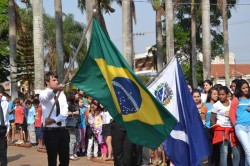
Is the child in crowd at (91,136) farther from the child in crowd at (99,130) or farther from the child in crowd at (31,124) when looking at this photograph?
the child in crowd at (31,124)

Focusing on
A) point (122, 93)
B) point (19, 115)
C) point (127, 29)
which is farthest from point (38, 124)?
point (122, 93)

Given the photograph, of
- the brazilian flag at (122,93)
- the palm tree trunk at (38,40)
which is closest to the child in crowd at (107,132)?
the brazilian flag at (122,93)

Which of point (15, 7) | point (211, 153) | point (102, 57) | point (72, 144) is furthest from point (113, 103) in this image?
point (15, 7)

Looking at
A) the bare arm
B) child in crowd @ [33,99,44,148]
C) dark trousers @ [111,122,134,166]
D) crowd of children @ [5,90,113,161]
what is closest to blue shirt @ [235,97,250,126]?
the bare arm

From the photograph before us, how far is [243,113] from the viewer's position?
30.4ft

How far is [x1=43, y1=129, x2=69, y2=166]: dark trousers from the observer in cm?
834

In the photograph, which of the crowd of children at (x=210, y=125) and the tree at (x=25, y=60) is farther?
the tree at (x=25, y=60)

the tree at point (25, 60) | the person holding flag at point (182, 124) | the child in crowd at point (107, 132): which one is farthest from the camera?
the tree at point (25, 60)

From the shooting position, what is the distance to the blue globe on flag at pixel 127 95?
7.54m

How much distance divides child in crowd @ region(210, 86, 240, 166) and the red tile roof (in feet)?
241

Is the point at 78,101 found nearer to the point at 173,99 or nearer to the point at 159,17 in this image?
the point at 173,99

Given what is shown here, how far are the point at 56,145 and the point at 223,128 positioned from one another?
3.16 m

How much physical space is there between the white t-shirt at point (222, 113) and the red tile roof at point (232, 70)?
242 feet

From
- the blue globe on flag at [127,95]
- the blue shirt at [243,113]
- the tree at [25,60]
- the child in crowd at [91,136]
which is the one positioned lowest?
the child in crowd at [91,136]
